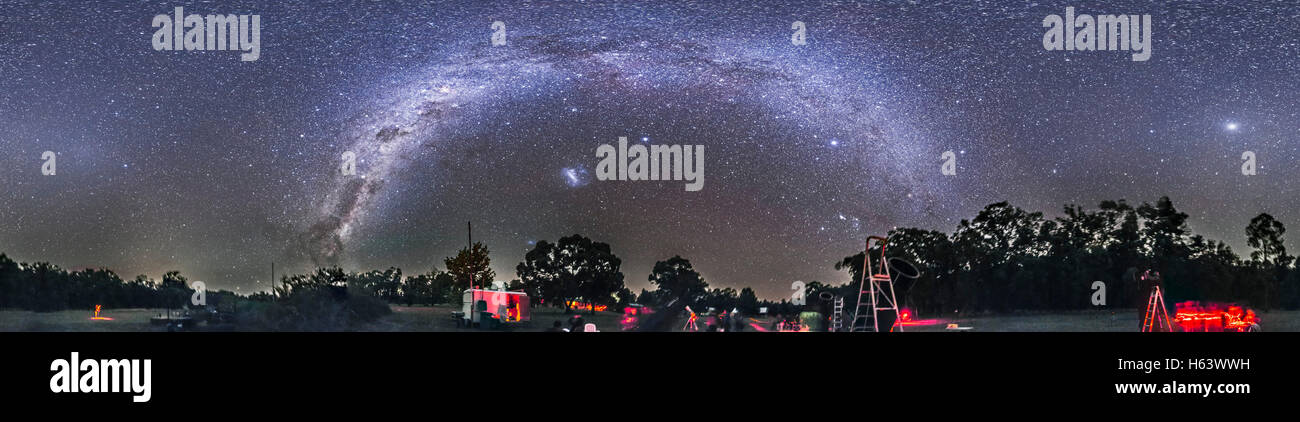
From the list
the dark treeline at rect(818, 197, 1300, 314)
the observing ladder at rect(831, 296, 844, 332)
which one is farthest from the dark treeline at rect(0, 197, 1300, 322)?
the observing ladder at rect(831, 296, 844, 332)

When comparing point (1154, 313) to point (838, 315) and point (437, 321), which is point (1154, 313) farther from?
point (437, 321)

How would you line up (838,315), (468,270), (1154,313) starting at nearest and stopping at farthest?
(1154,313)
(838,315)
(468,270)

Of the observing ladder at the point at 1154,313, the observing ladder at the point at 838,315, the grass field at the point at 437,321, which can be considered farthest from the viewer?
the grass field at the point at 437,321

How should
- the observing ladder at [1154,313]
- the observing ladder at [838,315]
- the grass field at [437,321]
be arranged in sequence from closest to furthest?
the observing ladder at [1154,313] < the observing ladder at [838,315] < the grass field at [437,321]

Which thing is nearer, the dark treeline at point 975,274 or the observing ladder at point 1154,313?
the observing ladder at point 1154,313

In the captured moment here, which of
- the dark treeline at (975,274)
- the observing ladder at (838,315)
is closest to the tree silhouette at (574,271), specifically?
the dark treeline at (975,274)

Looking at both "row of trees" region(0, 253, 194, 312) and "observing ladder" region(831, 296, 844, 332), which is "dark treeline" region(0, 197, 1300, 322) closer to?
"row of trees" region(0, 253, 194, 312)

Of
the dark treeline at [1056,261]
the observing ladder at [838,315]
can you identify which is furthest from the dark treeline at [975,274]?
the observing ladder at [838,315]

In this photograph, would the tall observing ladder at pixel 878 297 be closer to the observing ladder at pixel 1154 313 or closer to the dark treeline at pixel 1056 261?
the observing ladder at pixel 1154 313

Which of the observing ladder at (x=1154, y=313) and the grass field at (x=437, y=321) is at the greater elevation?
the observing ladder at (x=1154, y=313)

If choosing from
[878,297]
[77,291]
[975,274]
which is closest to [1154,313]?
[878,297]

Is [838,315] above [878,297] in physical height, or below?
below

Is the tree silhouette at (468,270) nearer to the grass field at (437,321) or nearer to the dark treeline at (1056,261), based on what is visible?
the grass field at (437,321)
